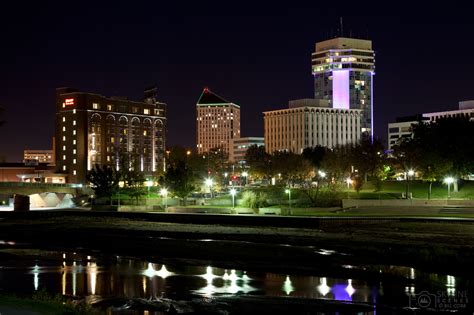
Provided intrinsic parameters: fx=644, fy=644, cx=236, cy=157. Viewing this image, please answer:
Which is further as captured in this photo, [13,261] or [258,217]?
[258,217]

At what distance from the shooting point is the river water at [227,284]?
28.8 metres

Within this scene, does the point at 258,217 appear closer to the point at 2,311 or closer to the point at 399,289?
the point at 399,289

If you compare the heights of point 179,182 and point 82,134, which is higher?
point 82,134

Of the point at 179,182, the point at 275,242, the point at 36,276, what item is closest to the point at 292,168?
the point at 179,182

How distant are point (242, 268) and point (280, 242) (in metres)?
14.4

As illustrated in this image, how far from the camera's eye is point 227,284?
32.6 m

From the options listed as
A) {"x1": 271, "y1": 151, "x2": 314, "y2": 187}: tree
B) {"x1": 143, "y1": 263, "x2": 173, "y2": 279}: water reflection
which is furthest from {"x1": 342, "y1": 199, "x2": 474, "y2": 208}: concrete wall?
{"x1": 271, "y1": 151, "x2": 314, "y2": 187}: tree

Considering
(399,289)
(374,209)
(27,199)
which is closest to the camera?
(399,289)

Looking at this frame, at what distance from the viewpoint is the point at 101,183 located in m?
118

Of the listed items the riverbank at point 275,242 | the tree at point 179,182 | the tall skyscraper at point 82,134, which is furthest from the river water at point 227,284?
the tall skyscraper at point 82,134

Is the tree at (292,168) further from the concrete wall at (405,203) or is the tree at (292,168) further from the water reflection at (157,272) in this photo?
the water reflection at (157,272)

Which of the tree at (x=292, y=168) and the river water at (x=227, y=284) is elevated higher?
the tree at (x=292, y=168)

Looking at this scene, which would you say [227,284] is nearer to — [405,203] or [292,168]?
[405,203]

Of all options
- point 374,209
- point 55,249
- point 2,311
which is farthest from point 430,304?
point 374,209
